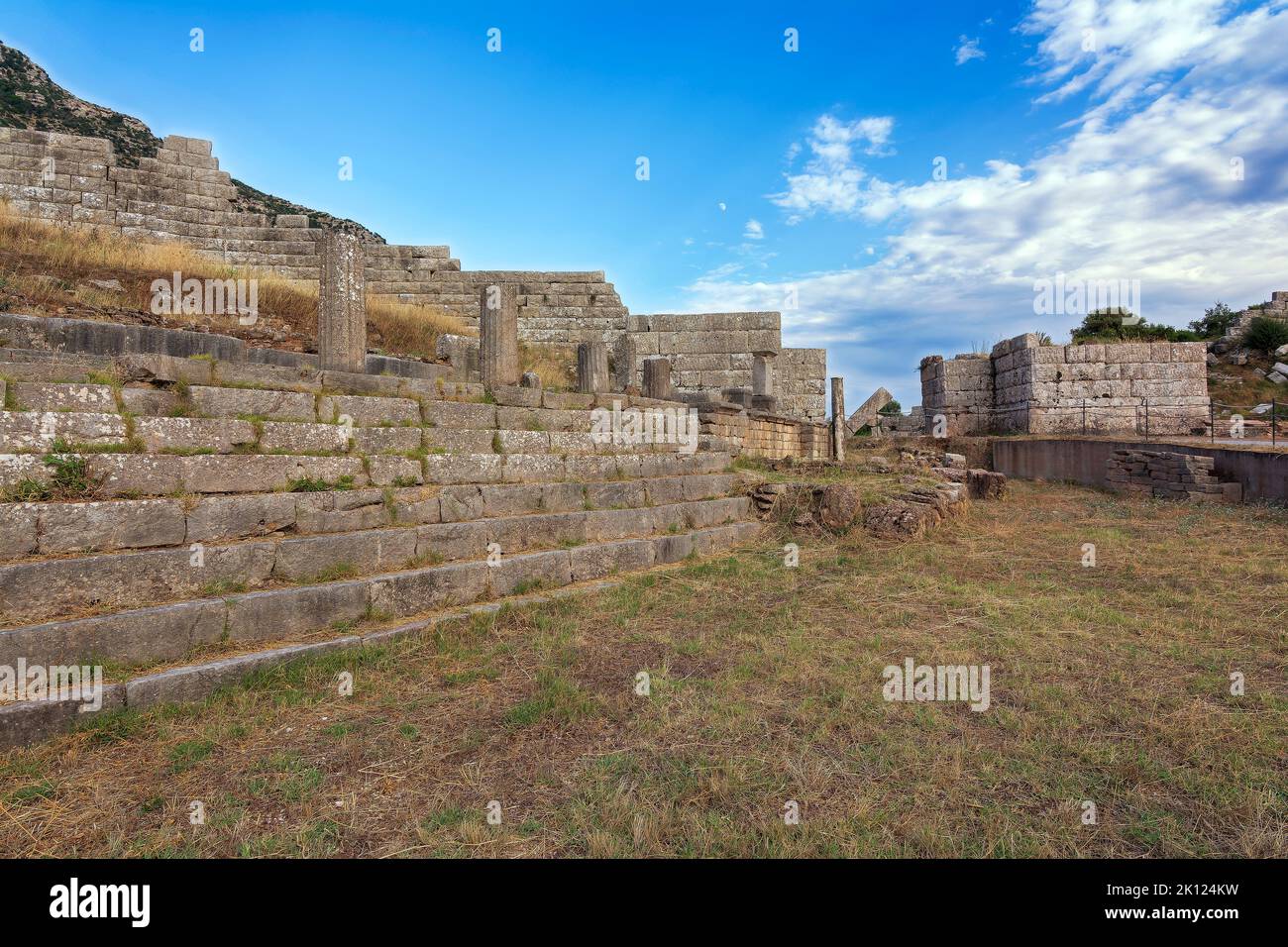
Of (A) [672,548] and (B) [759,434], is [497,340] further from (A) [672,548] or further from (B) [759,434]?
(B) [759,434]

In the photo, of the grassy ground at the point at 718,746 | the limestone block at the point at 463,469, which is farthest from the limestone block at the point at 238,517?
the limestone block at the point at 463,469

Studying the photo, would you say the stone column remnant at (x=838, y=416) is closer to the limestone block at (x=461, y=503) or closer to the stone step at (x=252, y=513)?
the stone step at (x=252, y=513)

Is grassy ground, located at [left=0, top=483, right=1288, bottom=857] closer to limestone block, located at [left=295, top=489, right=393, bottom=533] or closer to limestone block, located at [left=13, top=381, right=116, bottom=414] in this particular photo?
limestone block, located at [left=295, top=489, right=393, bottom=533]

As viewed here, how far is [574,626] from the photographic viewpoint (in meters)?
5.27

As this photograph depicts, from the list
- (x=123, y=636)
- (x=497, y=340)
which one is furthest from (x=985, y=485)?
(x=123, y=636)

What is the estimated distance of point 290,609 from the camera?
443 cm

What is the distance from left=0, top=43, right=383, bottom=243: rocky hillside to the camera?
886 inches

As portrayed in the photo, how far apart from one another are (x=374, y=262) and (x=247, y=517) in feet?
48.3

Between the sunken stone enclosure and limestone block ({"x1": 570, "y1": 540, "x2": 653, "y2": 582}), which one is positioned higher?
the sunken stone enclosure

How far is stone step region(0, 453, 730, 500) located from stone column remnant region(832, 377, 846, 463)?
10332 mm

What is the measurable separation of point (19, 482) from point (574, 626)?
3714 mm

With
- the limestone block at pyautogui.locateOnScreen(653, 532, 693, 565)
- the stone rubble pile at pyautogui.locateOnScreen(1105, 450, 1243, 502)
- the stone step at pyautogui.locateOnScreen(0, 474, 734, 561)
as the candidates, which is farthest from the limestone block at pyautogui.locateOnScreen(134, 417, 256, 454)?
the stone rubble pile at pyautogui.locateOnScreen(1105, 450, 1243, 502)

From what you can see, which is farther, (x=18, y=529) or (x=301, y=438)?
(x=301, y=438)

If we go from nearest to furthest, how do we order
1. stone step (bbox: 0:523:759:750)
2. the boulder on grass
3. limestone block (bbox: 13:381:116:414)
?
stone step (bbox: 0:523:759:750), limestone block (bbox: 13:381:116:414), the boulder on grass
